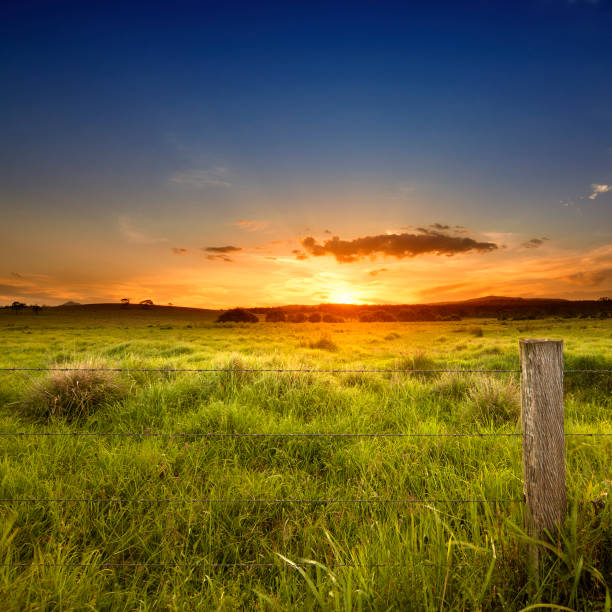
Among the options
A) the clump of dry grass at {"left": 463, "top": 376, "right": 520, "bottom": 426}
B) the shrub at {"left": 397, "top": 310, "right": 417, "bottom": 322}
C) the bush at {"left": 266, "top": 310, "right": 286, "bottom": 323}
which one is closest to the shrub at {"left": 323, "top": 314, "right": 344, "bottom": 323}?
the bush at {"left": 266, "top": 310, "right": 286, "bottom": 323}

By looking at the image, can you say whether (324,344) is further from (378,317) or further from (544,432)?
(378,317)

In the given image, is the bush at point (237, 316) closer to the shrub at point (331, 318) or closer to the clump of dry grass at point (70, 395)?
the shrub at point (331, 318)

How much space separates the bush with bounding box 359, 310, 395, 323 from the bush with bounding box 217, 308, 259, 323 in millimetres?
17022

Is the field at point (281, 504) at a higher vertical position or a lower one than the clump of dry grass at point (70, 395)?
lower

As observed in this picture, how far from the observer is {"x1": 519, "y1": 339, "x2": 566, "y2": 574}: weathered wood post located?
7.99 feet

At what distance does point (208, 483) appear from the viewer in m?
3.87

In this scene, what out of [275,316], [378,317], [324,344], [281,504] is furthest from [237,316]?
[281,504]

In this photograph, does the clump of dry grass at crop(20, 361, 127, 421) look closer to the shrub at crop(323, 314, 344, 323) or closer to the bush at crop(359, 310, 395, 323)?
the shrub at crop(323, 314, 344, 323)

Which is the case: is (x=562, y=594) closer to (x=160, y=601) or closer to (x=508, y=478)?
(x=508, y=478)

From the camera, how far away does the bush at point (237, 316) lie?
60778mm

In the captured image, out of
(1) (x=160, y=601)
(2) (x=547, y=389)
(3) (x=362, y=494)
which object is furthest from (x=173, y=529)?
(2) (x=547, y=389)

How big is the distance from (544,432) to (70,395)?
6.32 m

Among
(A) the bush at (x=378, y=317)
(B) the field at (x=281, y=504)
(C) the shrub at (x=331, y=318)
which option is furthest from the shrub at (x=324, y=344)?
(A) the bush at (x=378, y=317)

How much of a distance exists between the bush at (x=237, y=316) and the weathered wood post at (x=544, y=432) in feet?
189
